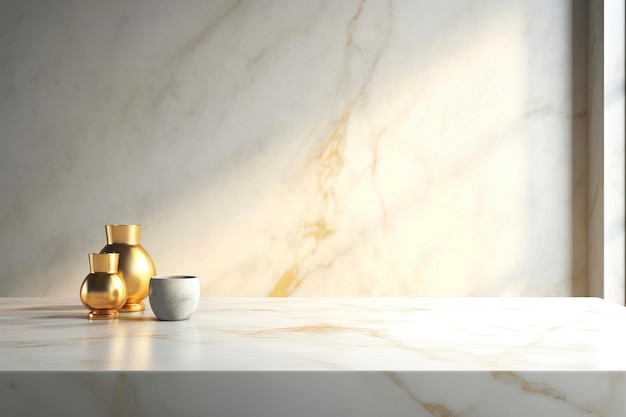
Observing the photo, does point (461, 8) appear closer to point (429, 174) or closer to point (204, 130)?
point (429, 174)

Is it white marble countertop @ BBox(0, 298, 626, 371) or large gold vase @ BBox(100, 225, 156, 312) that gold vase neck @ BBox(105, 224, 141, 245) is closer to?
large gold vase @ BBox(100, 225, 156, 312)

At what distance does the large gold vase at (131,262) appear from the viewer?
118cm

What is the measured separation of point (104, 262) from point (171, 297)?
0.13 m

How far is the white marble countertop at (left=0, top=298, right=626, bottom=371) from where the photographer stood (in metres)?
0.78

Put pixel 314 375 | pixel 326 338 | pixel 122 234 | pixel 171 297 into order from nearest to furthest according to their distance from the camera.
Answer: pixel 314 375, pixel 326 338, pixel 171 297, pixel 122 234

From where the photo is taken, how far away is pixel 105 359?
0.80 meters

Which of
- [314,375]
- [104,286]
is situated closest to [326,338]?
[314,375]

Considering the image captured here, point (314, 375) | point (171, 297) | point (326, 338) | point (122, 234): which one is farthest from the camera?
A: point (122, 234)

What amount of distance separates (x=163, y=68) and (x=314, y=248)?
2.52ft

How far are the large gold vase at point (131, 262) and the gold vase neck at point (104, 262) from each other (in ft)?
0.17

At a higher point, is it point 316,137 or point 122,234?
point 316,137

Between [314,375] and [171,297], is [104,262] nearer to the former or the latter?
[171,297]

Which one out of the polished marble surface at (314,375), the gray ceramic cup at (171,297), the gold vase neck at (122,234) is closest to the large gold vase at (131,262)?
the gold vase neck at (122,234)

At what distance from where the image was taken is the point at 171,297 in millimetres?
1090
